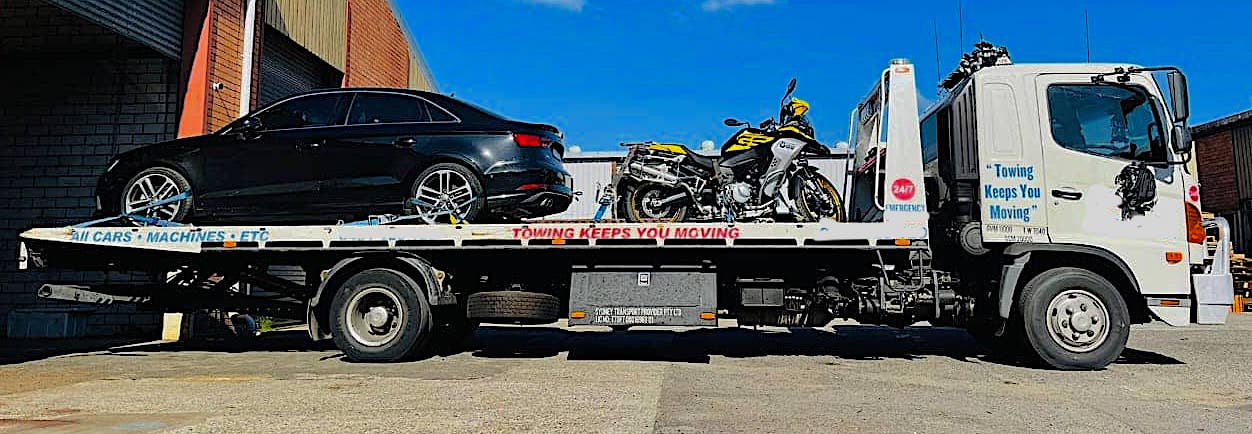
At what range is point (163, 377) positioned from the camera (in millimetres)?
6711

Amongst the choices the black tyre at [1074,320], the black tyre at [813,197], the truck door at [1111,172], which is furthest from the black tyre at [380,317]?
the truck door at [1111,172]

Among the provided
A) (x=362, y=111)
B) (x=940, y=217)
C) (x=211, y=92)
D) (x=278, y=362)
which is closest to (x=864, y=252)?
(x=940, y=217)

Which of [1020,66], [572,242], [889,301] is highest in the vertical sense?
[1020,66]

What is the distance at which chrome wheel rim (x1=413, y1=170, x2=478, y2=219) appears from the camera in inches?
285

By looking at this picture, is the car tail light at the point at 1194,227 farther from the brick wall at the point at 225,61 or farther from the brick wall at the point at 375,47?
the brick wall at the point at 375,47

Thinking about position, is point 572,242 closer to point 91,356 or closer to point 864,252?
point 864,252

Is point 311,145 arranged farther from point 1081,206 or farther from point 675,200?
point 1081,206

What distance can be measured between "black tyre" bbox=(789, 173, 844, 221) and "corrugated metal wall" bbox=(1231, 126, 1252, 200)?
62.7 feet

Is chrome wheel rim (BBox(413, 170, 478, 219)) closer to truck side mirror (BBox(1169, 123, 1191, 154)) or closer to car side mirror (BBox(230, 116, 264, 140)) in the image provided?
car side mirror (BBox(230, 116, 264, 140))

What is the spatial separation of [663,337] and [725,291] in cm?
307

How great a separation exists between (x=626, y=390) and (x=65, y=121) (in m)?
9.48

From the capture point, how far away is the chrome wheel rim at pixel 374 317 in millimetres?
7340

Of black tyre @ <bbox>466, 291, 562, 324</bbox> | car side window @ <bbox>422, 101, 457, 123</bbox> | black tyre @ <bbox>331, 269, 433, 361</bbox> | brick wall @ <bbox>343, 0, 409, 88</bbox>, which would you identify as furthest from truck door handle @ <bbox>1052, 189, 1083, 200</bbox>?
brick wall @ <bbox>343, 0, 409, 88</bbox>

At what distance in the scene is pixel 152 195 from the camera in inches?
297
